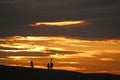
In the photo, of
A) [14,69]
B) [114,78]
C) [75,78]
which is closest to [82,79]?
[75,78]

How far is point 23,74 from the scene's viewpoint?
57.1 meters

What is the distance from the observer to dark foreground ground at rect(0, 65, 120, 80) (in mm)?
55866

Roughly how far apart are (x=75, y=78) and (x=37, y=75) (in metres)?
4.80

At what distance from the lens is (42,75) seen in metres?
57.1

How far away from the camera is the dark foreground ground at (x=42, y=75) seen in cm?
5587

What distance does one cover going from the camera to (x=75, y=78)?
57281mm

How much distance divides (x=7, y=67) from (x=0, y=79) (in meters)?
5.92

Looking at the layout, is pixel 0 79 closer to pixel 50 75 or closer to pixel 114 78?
Result: pixel 50 75

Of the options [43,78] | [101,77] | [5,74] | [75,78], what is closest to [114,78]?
[101,77]

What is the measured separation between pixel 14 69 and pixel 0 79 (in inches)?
202

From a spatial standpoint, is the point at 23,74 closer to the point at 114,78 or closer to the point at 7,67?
the point at 7,67

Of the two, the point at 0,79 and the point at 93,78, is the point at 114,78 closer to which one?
the point at 93,78

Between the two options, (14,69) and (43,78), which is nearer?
(43,78)

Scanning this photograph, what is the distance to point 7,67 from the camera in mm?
60344
